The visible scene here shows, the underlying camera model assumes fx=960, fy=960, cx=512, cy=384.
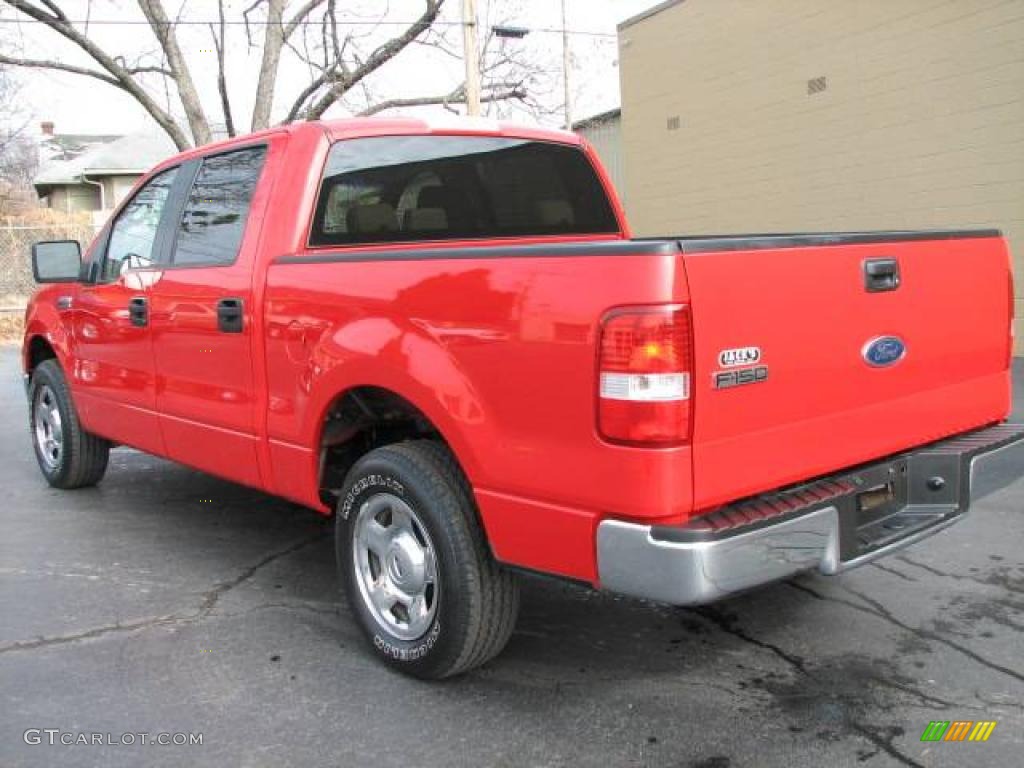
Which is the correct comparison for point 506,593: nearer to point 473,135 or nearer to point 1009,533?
point 473,135

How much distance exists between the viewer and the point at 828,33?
39.4ft

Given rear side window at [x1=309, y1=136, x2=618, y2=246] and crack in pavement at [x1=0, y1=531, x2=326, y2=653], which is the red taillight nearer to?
rear side window at [x1=309, y1=136, x2=618, y2=246]

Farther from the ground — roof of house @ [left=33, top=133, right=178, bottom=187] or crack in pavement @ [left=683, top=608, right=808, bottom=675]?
roof of house @ [left=33, top=133, right=178, bottom=187]

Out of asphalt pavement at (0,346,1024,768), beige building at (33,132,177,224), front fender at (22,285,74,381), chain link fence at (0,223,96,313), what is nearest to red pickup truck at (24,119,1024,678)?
asphalt pavement at (0,346,1024,768)

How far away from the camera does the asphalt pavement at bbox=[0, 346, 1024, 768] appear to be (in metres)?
2.90

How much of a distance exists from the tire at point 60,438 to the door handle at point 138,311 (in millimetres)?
1278

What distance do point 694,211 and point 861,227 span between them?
306 cm

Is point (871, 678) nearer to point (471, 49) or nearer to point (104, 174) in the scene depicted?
point (471, 49)

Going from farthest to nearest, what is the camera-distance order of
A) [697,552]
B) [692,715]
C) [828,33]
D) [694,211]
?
[694,211], [828,33], [692,715], [697,552]

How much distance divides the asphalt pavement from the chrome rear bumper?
0.55 metres

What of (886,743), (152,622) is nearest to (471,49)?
(152,622)

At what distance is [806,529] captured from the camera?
274cm

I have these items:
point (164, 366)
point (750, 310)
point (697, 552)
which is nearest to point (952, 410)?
point (750, 310)

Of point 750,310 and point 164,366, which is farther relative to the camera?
point 164,366
